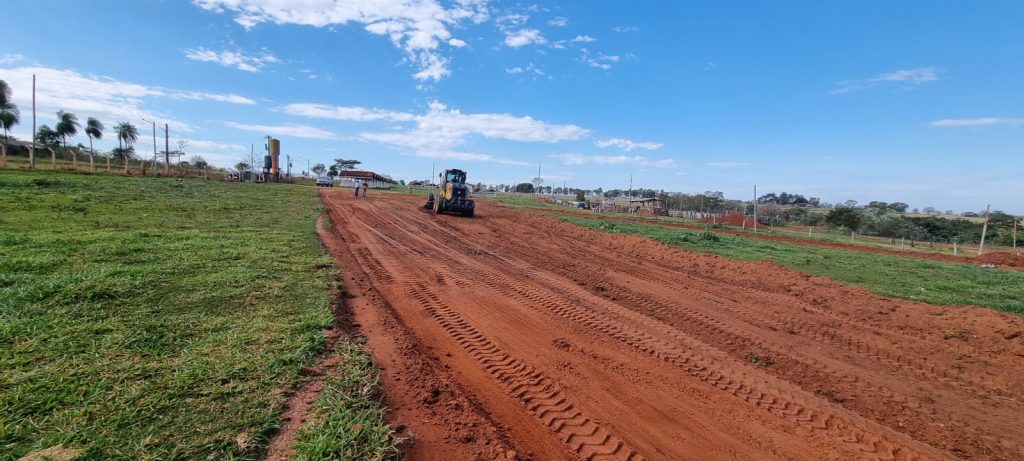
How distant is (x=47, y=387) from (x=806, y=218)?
238ft

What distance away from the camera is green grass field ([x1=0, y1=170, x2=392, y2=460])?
8.95ft

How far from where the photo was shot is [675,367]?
4906 millimetres

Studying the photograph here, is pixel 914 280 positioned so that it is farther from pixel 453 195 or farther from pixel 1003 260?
pixel 453 195

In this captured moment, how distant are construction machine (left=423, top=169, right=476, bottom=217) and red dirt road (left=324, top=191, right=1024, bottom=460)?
13990mm

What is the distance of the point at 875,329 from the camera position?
704cm

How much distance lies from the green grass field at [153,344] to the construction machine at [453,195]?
49.4 feet

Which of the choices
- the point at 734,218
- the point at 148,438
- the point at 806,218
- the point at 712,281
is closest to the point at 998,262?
the point at 712,281

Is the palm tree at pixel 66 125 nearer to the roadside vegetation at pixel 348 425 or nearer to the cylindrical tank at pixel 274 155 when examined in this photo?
the cylindrical tank at pixel 274 155

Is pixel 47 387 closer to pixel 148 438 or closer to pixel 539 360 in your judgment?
pixel 148 438


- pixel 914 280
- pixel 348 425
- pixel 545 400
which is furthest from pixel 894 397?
pixel 914 280

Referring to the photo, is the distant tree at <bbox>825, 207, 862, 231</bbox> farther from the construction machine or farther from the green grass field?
the green grass field

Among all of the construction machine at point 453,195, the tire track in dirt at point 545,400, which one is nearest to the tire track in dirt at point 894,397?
the tire track in dirt at point 545,400

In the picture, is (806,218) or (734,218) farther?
(806,218)

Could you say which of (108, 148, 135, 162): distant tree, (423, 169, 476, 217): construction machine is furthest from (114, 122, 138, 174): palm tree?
(423, 169, 476, 217): construction machine
